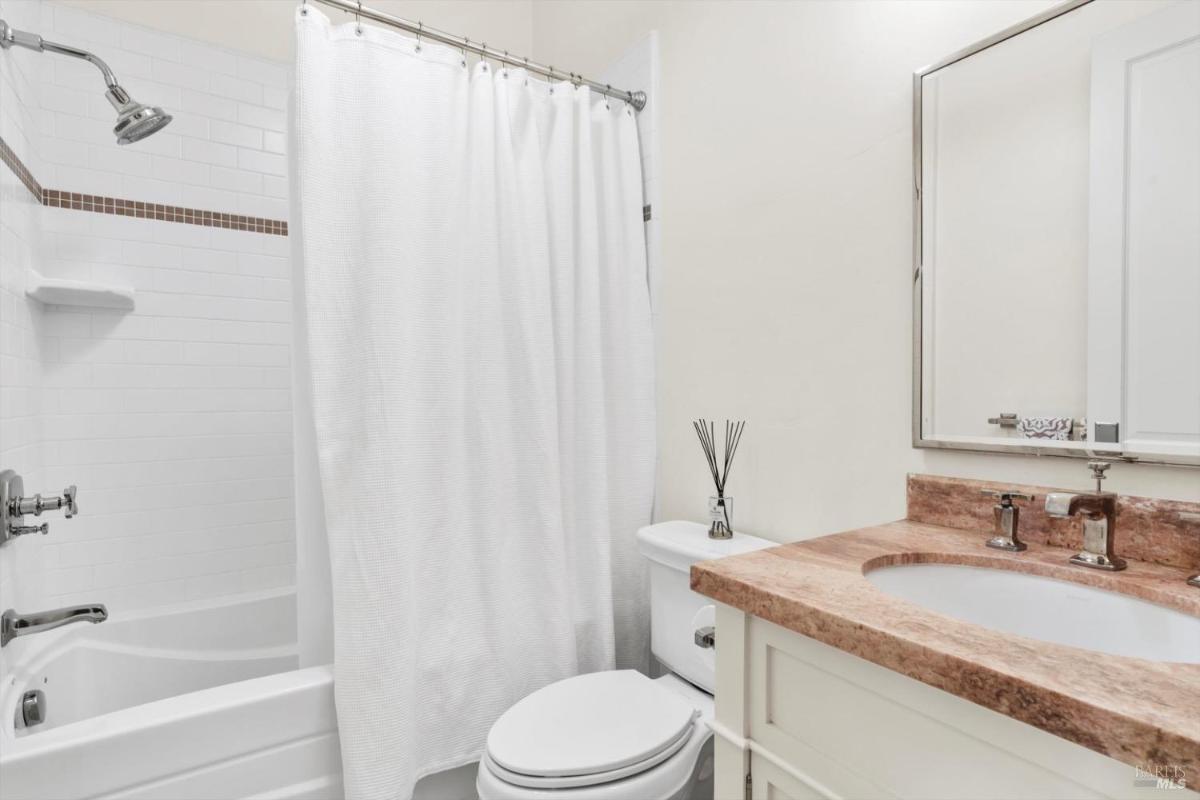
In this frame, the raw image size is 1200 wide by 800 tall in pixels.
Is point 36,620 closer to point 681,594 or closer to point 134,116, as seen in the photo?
point 134,116

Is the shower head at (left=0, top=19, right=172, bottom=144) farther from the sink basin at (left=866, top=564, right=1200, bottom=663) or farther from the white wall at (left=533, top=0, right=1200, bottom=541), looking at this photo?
the sink basin at (left=866, top=564, right=1200, bottom=663)

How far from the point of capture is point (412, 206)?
1.50 m

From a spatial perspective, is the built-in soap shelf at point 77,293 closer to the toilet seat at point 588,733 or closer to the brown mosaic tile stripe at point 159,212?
the brown mosaic tile stripe at point 159,212

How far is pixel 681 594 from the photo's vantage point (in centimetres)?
152

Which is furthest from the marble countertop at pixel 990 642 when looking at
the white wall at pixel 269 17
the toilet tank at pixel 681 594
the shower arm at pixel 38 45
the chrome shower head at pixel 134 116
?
the white wall at pixel 269 17

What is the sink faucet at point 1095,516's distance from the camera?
2.84ft

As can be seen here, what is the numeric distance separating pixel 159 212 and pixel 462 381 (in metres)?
1.34

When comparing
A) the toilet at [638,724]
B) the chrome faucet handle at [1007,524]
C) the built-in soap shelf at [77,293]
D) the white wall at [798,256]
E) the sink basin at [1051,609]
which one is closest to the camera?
the sink basin at [1051,609]

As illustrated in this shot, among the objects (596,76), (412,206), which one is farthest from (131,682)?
(596,76)

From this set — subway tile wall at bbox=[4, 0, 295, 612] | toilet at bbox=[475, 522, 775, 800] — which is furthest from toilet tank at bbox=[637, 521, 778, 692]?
subway tile wall at bbox=[4, 0, 295, 612]

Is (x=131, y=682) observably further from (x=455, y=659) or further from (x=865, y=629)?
(x=865, y=629)

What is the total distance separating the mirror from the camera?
0.88 m

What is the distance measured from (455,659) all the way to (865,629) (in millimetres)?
1165

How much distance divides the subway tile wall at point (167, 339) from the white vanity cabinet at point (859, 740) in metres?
1.97
